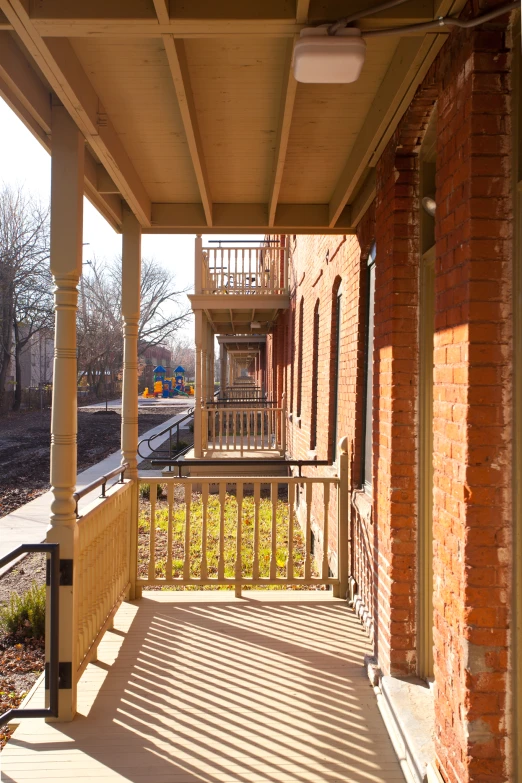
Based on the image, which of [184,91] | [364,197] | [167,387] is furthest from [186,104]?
[167,387]

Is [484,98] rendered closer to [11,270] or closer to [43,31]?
[43,31]

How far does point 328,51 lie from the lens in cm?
237

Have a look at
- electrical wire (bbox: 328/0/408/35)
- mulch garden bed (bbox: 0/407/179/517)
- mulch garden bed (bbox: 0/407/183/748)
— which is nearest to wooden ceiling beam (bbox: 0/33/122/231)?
electrical wire (bbox: 328/0/408/35)

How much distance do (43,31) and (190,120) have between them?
3.66ft

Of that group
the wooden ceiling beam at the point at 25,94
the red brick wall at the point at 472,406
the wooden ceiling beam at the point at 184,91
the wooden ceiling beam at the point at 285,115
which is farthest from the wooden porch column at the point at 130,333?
the red brick wall at the point at 472,406

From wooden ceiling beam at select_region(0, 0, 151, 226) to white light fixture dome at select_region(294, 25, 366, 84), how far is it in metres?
1.18

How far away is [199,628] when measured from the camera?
454 centimetres

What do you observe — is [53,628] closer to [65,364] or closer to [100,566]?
[100,566]

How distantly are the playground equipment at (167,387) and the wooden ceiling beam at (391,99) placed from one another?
53.4 meters

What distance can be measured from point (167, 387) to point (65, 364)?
60.5 metres

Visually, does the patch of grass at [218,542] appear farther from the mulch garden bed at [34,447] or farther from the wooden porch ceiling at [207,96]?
the wooden porch ceiling at [207,96]

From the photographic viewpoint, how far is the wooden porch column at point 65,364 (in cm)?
331

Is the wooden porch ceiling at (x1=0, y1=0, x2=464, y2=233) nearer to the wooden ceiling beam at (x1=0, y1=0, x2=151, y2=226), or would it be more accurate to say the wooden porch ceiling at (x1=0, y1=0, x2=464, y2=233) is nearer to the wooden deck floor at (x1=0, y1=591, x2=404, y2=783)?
the wooden ceiling beam at (x1=0, y1=0, x2=151, y2=226)

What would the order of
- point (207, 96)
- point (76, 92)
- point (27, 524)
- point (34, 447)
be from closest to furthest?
1. point (76, 92)
2. point (207, 96)
3. point (27, 524)
4. point (34, 447)
